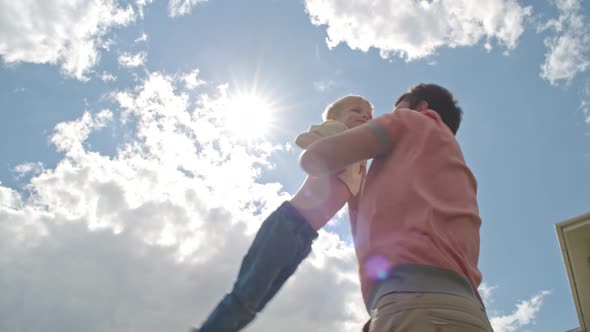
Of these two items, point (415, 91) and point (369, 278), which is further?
point (415, 91)

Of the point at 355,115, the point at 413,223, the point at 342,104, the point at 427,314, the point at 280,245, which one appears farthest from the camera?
the point at 342,104

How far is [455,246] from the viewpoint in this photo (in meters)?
1.64

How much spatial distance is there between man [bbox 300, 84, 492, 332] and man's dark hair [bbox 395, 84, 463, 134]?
37 cm

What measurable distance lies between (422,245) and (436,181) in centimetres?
36

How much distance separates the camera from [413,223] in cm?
163

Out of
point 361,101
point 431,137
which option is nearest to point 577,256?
point 361,101

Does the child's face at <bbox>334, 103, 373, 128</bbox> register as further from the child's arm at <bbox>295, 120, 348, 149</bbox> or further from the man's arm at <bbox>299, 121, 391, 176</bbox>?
the man's arm at <bbox>299, 121, 391, 176</bbox>

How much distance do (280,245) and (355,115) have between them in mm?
1254

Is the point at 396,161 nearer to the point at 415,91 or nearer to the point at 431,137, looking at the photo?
the point at 431,137

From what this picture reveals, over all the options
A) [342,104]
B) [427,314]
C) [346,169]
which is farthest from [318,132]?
[427,314]

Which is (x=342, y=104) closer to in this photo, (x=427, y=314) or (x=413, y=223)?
(x=413, y=223)

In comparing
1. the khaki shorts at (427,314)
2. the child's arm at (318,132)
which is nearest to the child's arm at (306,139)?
the child's arm at (318,132)

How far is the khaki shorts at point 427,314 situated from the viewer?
138 centimetres

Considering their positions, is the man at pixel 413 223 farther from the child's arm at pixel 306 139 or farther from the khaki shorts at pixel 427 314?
the child's arm at pixel 306 139
